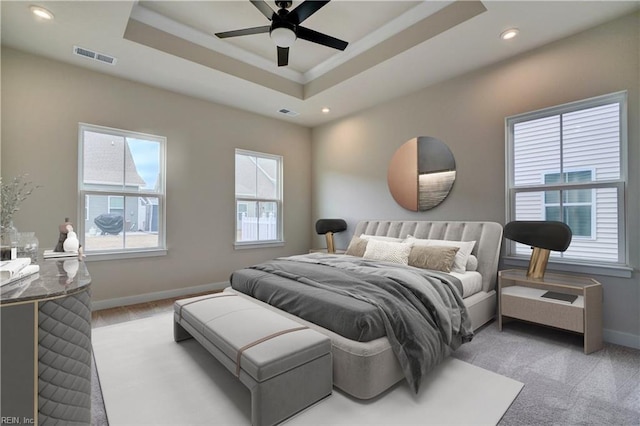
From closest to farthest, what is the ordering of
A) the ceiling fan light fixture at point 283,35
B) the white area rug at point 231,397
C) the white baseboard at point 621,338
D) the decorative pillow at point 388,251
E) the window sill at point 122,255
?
the white area rug at point 231,397 < the ceiling fan light fixture at point 283,35 < the white baseboard at point 621,338 < the decorative pillow at point 388,251 < the window sill at point 122,255

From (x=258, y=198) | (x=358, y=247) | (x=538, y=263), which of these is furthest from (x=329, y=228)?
(x=538, y=263)

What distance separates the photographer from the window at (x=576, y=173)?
2.89 metres

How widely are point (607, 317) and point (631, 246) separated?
0.74 m

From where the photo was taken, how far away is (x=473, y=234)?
145 inches

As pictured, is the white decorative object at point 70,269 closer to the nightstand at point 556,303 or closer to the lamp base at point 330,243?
the nightstand at point 556,303

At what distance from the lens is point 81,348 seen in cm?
131

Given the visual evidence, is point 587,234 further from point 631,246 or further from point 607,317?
point 607,317

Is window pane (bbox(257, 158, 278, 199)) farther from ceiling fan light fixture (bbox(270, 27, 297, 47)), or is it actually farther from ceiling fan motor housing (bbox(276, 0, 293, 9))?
ceiling fan motor housing (bbox(276, 0, 293, 9))

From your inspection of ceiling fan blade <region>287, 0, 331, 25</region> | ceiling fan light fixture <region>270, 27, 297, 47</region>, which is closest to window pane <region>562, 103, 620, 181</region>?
ceiling fan blade <region>287, 0, 331, 25</region>

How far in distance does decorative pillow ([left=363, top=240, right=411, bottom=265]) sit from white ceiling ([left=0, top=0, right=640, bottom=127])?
230 cm

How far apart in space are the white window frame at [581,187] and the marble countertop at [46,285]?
4079 mm

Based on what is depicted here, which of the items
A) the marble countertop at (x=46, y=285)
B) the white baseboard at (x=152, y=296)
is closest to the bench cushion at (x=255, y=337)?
the marble countertop at (x=46, y=285)

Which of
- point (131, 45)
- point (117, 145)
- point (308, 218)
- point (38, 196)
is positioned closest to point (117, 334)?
point (38, 196)

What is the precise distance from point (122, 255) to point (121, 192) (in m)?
0.87
